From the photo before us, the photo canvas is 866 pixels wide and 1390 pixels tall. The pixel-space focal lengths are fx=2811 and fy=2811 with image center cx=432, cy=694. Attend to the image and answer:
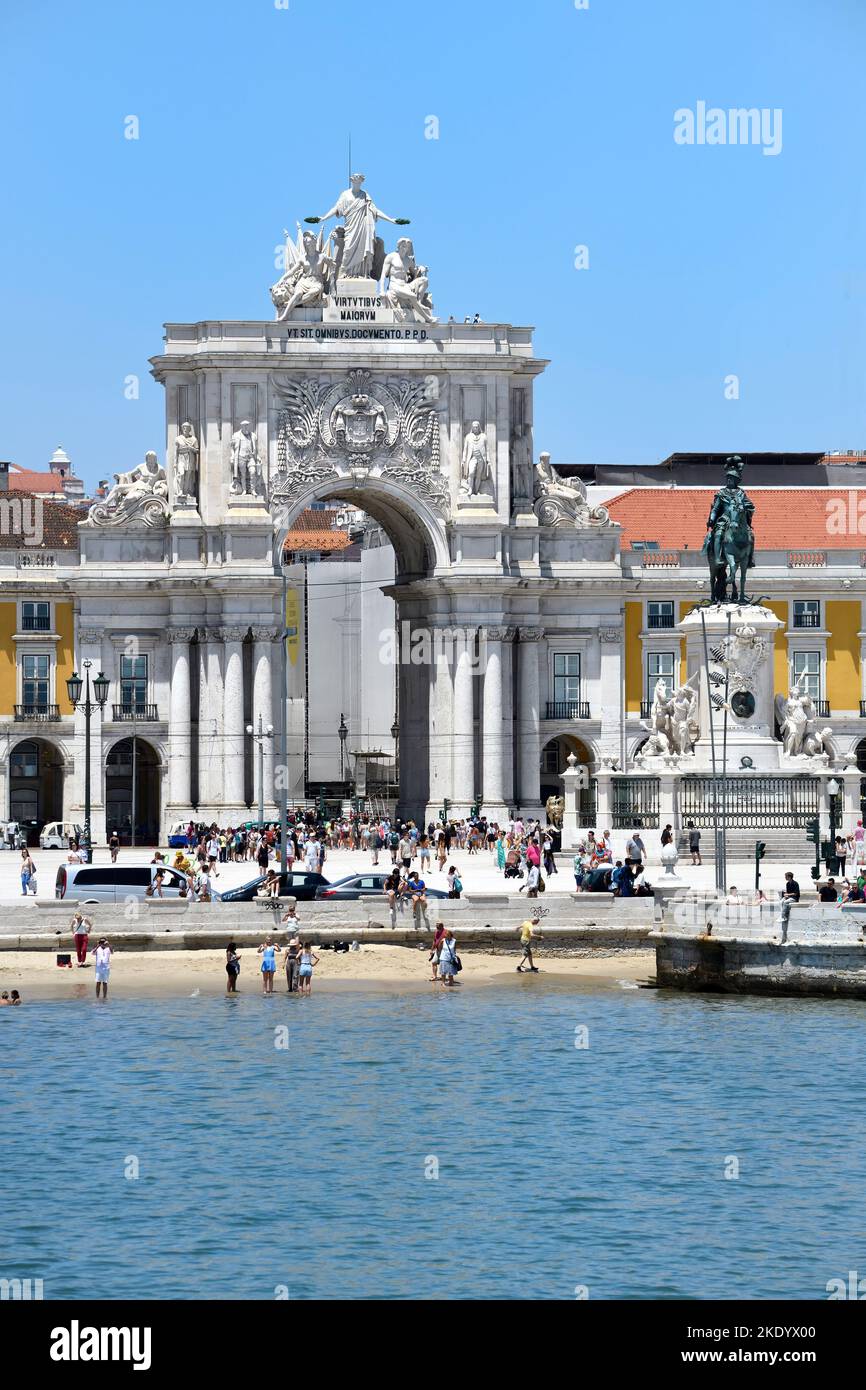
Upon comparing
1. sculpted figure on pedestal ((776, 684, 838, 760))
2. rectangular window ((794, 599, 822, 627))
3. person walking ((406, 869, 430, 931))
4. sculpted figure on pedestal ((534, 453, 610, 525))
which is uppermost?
sculpted figure on pedestal ((534, 453, 610, 525))

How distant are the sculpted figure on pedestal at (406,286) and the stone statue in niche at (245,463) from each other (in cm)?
600

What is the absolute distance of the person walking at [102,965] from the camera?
4556 cm

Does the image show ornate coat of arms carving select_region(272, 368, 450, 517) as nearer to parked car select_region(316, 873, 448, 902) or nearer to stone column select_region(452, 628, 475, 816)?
stone column select_region(452, 628, 475, 816)

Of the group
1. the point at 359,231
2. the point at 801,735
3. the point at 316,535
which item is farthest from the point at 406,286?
the point at 316,535

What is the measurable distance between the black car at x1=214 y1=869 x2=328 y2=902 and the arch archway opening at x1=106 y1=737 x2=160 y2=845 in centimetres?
3204

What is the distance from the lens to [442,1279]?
2767 centimetres

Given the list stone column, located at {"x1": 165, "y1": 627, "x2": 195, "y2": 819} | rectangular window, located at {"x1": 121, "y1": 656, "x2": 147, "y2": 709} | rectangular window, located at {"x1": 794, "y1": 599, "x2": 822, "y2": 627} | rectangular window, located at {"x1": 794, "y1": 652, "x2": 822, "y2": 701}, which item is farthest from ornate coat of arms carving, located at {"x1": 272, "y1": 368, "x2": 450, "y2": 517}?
rectangular window, located at {"x1": 794, "y1": 652, "x2": 822, "y2": 701}

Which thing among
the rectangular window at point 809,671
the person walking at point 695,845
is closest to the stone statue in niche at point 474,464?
the rectangular window at point 809,671

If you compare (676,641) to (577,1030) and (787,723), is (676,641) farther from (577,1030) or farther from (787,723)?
(577,1030)

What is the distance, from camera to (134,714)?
84938mm

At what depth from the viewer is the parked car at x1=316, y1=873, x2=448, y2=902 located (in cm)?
5281

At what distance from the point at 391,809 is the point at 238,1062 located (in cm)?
5812

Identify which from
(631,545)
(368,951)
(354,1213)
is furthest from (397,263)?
(354,1213)

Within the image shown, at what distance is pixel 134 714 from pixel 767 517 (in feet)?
74.8
